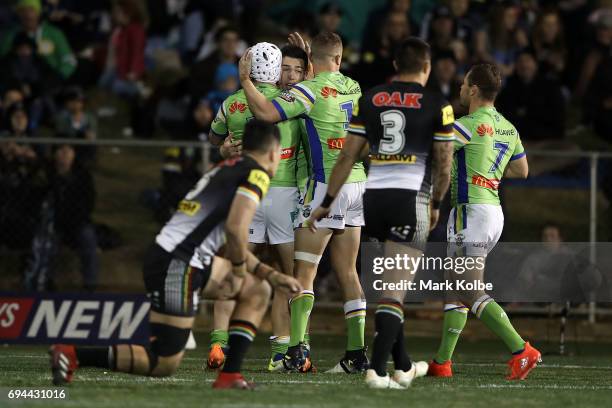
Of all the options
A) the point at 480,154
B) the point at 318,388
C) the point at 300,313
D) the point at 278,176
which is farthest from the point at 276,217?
the point at 318,388

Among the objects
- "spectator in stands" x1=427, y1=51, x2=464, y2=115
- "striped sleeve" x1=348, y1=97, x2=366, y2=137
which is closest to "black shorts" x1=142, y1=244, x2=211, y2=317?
"striped sleeve" x1=348, y1=97, x2=366, y2=137

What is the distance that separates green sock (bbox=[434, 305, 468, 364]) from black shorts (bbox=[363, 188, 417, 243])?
1917mm

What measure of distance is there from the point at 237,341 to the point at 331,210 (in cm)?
265

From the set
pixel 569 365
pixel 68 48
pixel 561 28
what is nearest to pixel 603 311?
pixel 569 365

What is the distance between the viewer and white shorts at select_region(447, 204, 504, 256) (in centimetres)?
1125

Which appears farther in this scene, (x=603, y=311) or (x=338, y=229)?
(x=603, y=311)

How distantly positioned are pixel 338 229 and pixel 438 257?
246cm

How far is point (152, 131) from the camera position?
63.9 feet

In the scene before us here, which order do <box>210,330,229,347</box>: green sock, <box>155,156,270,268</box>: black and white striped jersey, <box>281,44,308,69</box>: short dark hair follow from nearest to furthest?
<box>155,156,270,268</box>: black and white striped jersey → <box>210,330,229,347</box>: green sock → <box>281,44,308,69</box>: short dark hair

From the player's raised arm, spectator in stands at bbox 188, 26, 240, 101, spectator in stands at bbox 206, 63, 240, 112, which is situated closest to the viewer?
the player's raised arm

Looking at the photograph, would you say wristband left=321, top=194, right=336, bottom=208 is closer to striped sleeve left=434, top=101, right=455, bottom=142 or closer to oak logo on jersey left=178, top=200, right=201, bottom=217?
striped sleeve left=434, top=101, right=455, bottom=142

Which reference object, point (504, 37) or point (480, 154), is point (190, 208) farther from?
point (504, 37)

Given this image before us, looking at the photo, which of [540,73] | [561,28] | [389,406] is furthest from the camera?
[561,28]

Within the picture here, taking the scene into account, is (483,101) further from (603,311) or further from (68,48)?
(68,48)
